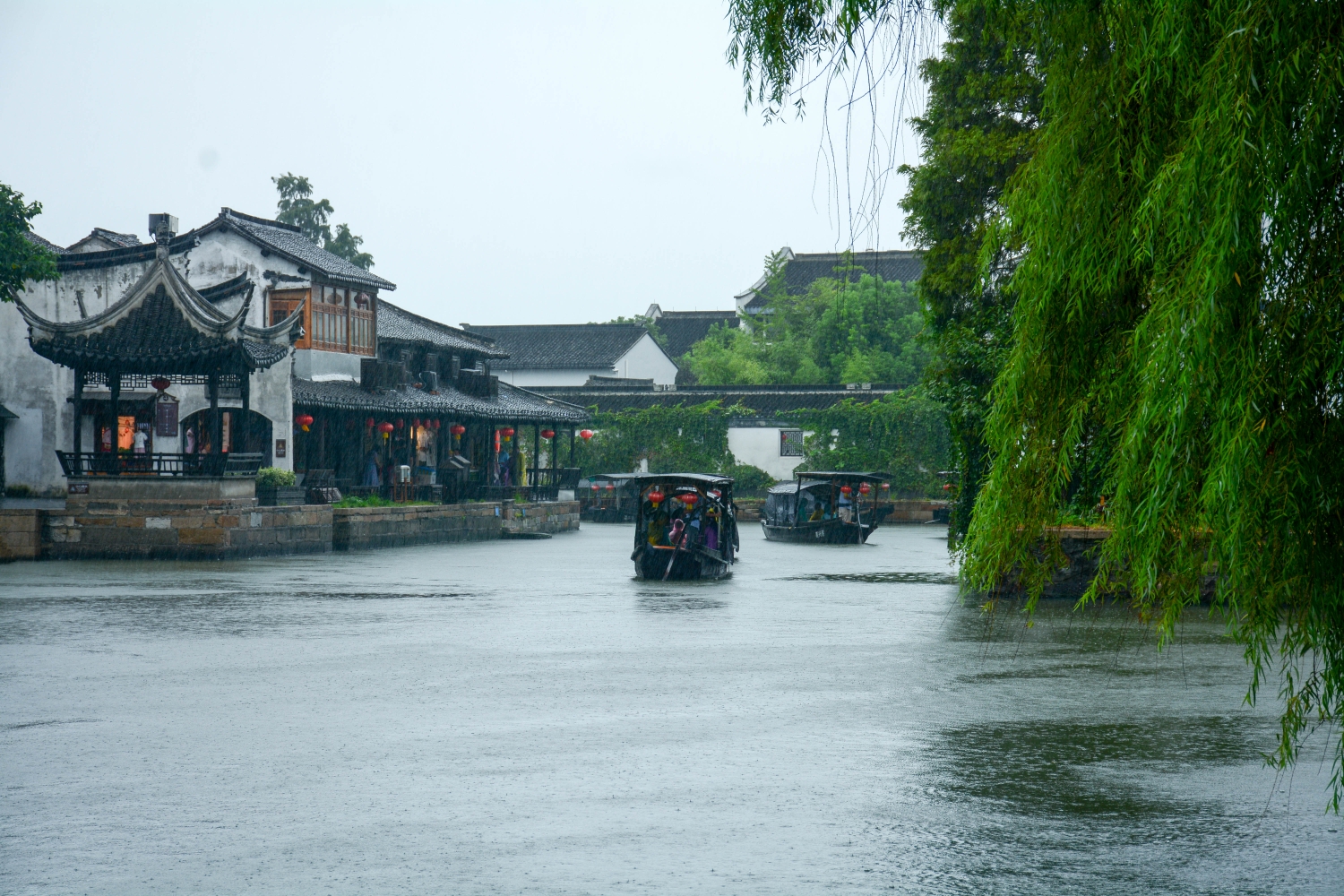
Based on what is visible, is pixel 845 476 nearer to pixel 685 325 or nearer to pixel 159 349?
pixel 159 349

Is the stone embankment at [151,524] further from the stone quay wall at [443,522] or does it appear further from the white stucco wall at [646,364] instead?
the white stucco wall at [646,364]

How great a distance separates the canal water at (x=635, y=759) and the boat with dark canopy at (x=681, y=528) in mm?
6527

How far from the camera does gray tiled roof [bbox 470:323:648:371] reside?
2559 inches

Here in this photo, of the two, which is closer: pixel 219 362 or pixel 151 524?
pixel 151 524

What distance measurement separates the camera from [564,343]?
66312mm

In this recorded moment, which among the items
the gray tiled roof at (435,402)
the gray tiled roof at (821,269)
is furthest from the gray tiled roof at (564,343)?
the gray tiled roof at (435,402)

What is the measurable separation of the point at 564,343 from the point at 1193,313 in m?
62.5

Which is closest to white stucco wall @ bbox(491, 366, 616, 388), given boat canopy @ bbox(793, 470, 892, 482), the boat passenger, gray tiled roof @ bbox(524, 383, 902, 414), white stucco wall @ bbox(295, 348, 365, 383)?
gray tiled roof @ bbox(524, 383, 902, 414)

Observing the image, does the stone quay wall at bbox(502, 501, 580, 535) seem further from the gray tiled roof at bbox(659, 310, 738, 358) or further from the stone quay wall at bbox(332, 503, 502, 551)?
the gray tiled roof at bbox(659, 310, 738, 358)

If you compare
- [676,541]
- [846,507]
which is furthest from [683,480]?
[846,507]

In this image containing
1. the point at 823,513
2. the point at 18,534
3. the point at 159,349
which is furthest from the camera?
the point at 823,513

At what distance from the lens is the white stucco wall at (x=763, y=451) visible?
54.4m

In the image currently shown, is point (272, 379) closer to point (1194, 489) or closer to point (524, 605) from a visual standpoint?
point (524, 605)

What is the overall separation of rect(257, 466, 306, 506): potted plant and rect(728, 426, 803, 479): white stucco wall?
24800mm
